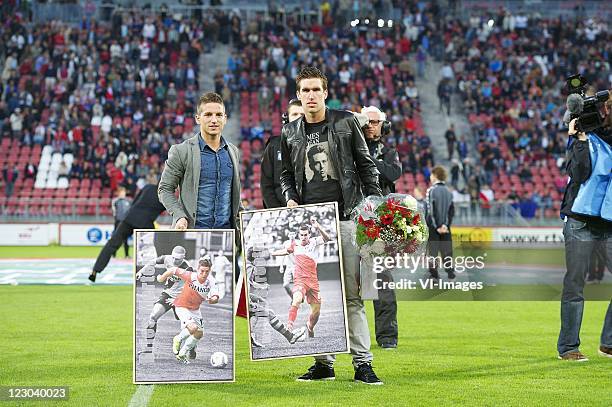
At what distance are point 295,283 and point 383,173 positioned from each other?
2.26 meters

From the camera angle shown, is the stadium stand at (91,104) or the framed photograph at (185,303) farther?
the stadium stand at (91,104)

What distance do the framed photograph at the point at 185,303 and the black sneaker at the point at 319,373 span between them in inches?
26.4

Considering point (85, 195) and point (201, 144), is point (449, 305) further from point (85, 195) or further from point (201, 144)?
point (85, 195)

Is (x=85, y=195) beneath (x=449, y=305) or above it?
above

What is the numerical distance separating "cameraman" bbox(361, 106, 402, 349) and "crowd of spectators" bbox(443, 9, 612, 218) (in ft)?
74.7

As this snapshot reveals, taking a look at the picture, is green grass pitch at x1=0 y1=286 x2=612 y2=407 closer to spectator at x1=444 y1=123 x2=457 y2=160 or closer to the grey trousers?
the grey trousers

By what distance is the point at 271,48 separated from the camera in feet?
139

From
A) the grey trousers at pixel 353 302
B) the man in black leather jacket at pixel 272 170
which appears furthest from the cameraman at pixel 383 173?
the grey trousers at pixel 353 302

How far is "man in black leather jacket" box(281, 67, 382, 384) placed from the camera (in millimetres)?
7527

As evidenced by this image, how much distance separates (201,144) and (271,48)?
34608 millimetres

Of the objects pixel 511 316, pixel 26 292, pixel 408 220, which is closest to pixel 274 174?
pixel 408 220

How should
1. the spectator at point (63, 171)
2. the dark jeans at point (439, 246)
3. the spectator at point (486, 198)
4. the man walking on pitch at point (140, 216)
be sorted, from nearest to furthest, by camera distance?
the man walking on pitch at point (140, 216), the dark jeans at point (439, 246), the spectator at point (486, 198), the spectator at point (63, 171)

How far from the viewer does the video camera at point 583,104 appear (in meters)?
8.83

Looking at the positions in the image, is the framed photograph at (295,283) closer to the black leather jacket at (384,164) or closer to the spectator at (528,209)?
the black leather jacket at (384,164)
